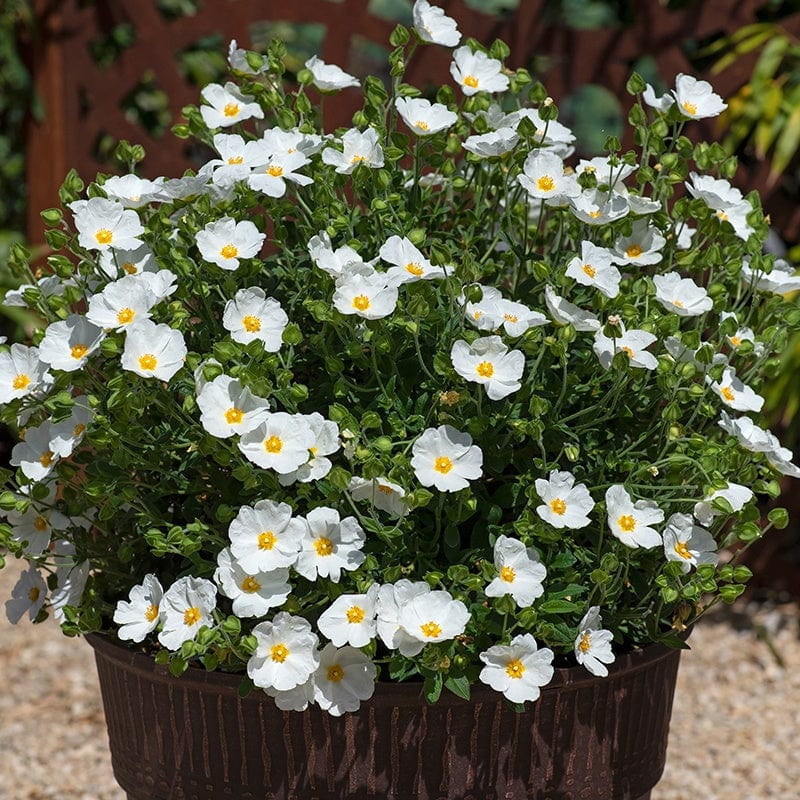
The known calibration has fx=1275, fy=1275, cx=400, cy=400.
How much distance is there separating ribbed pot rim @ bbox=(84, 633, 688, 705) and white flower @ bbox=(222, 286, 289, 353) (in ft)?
1.11

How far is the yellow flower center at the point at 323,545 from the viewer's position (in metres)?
1.21

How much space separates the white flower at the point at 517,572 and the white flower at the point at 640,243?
0.36 m

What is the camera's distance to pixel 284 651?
121 cm

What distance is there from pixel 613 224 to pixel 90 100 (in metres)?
A: 2.13

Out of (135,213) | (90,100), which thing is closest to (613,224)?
(135,213)

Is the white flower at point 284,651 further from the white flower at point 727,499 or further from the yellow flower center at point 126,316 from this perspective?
the white flower at point 727,499

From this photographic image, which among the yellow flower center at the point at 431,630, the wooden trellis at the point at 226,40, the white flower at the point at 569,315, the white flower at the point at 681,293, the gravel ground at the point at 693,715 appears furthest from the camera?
the wooden trellis at the point at 226,40

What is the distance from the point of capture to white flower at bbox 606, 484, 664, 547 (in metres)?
1.22

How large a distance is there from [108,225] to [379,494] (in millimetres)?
403

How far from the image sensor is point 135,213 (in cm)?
132

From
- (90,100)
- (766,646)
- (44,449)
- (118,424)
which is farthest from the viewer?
(90,100)

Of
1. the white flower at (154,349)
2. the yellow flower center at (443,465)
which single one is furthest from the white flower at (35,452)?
the yellow flower center at (443,465)

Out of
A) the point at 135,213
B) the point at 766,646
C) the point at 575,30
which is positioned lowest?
the point at 766,646

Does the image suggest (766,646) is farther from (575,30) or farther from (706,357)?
(706,357)
